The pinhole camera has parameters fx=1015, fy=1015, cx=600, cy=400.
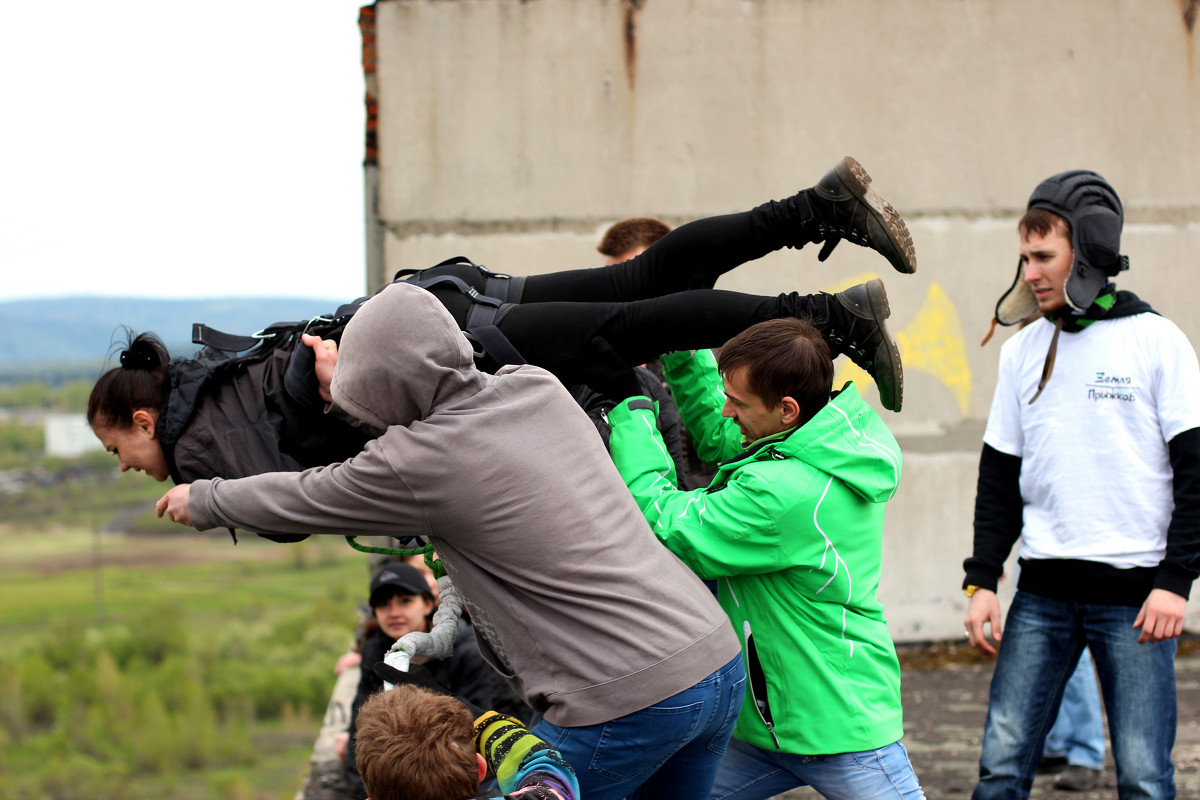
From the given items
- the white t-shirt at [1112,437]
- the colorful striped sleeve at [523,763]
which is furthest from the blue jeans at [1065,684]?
the colorful striped sleeve at [523,763]

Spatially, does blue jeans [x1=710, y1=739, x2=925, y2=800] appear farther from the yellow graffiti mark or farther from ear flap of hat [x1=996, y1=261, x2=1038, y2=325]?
the yellow graffiti mark

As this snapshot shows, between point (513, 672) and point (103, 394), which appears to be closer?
point (513, 672)

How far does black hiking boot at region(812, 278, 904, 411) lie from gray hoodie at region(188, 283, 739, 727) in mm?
740

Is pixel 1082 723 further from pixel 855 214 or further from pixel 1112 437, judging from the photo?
pixel 855 214

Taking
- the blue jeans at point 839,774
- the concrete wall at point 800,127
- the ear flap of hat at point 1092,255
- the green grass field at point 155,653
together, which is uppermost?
the concrete wall at point 800,127

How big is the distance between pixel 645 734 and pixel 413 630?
76.9 inches

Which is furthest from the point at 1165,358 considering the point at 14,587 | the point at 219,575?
the point at 219,575

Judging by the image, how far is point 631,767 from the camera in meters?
1.91

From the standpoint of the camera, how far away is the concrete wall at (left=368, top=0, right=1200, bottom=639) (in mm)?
5613

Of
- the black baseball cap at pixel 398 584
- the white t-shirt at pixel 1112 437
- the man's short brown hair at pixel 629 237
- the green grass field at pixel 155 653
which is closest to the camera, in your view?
the white t-shirt at pixel 1112 437

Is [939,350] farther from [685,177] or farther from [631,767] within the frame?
[631,767]

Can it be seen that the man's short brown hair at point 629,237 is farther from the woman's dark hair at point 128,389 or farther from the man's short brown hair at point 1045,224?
the woman's dark hair at point 128,389

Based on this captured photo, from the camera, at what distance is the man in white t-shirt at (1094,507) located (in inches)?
104

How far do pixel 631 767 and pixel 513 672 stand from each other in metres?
0.28
